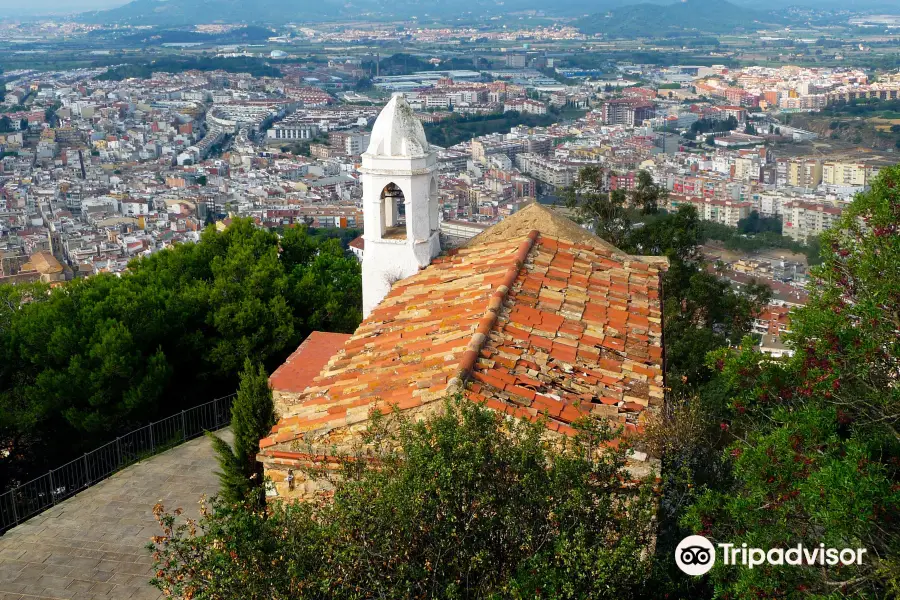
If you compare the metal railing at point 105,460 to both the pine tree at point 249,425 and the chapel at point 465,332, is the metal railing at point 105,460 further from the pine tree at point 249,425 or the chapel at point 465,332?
the chapel at point 465,332

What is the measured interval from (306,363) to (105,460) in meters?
2.55

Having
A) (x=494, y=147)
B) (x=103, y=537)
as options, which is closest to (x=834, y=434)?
(x=103, y=537)

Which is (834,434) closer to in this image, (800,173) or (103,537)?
(103,537)

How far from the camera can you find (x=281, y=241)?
14.1 m

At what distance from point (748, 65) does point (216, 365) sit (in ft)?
473

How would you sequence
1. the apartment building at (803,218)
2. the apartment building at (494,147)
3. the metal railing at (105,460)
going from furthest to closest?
the apartment building at (494,147), the apartment building at (803,218), the metal railing at (105,460)

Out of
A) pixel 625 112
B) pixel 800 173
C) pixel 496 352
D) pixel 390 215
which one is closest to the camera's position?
pixel 496 352

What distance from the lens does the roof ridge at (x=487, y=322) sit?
602cm

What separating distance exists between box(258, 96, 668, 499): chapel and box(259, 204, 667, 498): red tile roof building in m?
0.01

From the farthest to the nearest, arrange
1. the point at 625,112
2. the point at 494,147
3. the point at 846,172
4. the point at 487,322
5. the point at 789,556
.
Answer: the point at 625,112 < the point at 494,147 < the point at 846,172 < the point at 487,322 < the point at 789,556

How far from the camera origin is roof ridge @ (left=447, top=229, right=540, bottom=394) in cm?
602

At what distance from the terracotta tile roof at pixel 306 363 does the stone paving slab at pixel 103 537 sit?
50.2 inches

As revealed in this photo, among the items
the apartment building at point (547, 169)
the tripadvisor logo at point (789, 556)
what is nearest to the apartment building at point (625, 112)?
the apartment building at point (547, 169)

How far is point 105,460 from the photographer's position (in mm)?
9484
